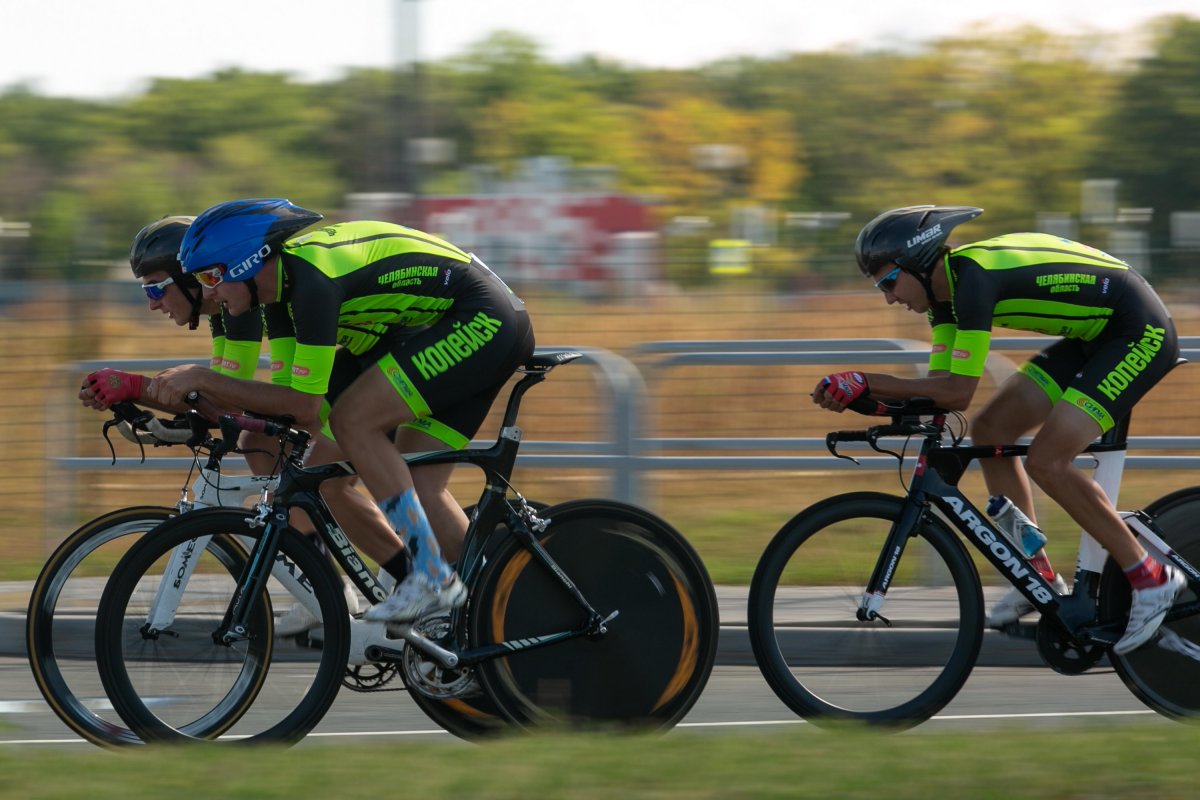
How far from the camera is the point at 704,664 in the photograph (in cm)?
555

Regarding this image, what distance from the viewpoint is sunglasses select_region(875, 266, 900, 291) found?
5727 mm

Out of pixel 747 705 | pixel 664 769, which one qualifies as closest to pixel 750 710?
pixel 747 705

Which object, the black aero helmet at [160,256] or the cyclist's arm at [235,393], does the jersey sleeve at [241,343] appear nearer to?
the black aero helmet at [160,256]

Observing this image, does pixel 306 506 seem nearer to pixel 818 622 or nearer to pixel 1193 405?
pixel 818 622

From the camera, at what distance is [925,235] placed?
5664 mm

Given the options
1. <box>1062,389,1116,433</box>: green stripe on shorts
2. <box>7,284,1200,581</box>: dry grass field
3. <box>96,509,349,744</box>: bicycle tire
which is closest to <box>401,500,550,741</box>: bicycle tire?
<box>96,509,349,744</box>: bicycle tire

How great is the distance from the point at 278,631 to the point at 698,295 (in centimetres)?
757

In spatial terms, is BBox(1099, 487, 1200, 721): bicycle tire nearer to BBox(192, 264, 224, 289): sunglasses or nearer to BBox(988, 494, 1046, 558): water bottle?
BBox(988, 494, 1046, 558): water bottle

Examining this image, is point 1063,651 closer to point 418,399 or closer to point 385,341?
point 418,399

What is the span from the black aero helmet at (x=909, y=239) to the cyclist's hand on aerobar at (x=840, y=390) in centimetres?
41

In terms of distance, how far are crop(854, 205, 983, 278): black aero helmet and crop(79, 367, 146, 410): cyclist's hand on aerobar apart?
7.81ft

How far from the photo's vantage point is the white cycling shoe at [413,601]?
210 inches

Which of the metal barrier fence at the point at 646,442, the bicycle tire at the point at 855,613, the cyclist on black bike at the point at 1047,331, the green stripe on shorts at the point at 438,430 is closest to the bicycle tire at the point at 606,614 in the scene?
the bicycle tire at the point at 855,613

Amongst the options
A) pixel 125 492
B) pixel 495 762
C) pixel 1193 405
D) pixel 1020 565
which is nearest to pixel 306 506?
pixel 495 762
